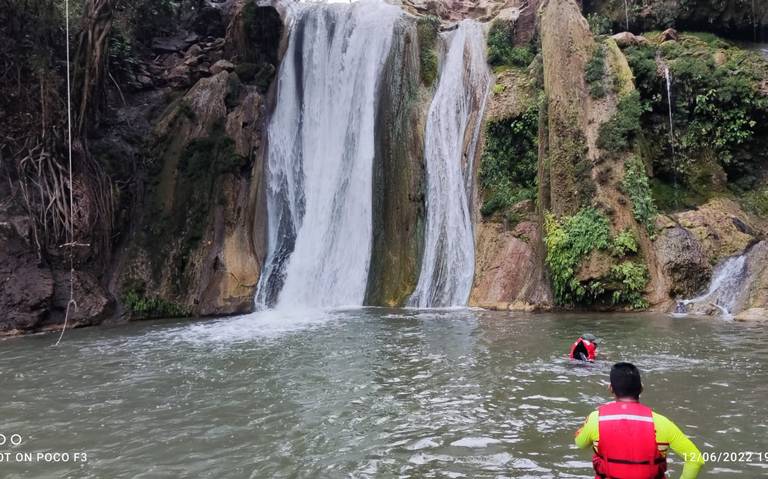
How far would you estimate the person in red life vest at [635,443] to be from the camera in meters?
3.58

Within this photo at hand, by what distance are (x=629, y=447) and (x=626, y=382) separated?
396mm

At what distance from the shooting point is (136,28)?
22.7 metres

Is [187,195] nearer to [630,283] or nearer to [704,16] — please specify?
[630,283]

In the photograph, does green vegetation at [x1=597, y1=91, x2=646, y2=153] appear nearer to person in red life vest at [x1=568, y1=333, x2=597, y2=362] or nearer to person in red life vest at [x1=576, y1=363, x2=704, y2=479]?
person in red life vest at [x1=568, y1=333, x2=597, y2=362]

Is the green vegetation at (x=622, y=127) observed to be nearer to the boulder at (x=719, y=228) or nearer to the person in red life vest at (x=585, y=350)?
the boulder at (x=719, y=228)

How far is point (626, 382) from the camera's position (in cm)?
380

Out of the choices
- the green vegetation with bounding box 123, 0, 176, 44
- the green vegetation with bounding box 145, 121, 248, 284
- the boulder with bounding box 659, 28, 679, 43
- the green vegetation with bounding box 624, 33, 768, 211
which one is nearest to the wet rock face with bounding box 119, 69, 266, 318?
the green vegetation with bounding box 145, 121, 248, 284

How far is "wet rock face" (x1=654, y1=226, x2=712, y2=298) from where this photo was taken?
13578 mm

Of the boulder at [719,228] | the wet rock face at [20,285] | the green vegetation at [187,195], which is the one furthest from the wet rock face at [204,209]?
the boulder at [719,228]

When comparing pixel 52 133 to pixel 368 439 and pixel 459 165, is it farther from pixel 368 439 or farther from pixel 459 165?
pixel 368 439

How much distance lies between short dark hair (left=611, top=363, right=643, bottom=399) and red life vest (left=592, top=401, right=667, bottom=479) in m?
0.09

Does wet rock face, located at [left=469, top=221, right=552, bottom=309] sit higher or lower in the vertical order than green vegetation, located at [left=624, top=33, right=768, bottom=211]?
lower

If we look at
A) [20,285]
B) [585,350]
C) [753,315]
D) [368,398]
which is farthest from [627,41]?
[20,285]

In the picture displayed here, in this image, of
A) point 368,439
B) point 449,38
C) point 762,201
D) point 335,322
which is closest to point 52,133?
point 335,322
